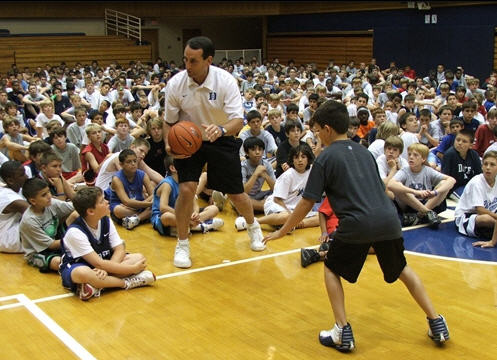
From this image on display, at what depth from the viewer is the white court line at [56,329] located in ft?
13.0

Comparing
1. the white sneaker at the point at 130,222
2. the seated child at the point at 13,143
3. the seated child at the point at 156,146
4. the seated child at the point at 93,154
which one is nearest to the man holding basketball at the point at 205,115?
the white sneaker at the point at 130,222

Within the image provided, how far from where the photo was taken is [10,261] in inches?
235

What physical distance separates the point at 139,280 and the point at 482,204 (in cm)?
340

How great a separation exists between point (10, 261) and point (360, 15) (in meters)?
21.3

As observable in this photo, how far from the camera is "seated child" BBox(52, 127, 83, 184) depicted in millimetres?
8594

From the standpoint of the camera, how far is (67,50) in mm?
25281

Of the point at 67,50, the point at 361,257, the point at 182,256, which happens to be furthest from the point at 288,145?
the point at 67,50

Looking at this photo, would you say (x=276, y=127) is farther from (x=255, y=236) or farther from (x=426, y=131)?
(x=255, y=236)

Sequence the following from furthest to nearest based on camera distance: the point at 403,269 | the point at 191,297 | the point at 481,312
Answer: the point at 191,297 → the point at 481,312 → the point at 403,269

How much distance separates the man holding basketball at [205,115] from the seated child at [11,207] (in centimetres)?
168

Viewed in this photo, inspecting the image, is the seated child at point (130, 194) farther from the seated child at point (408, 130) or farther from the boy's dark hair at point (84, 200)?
the seated child at point (408, 130)

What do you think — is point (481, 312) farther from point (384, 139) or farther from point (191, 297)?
point (384, 139)

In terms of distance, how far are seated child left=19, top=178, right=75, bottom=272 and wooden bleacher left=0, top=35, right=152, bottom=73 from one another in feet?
65.0

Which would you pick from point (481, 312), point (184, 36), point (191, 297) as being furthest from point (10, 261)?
point (184, 36)
